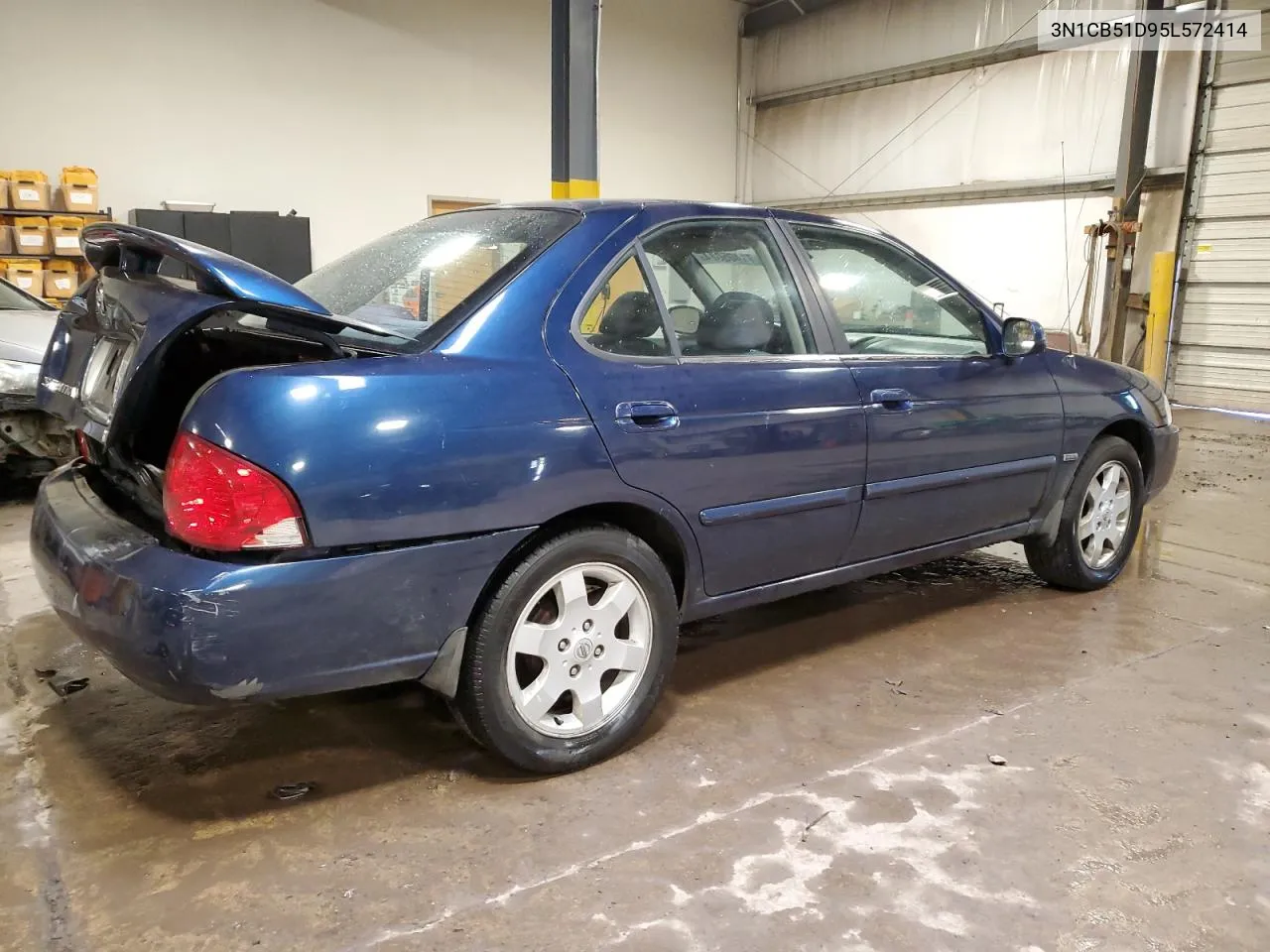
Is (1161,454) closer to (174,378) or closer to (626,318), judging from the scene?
(626,318)

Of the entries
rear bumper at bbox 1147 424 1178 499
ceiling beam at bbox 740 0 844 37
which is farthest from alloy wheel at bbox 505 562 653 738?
ceiling beam at bbox 740 0 844 37

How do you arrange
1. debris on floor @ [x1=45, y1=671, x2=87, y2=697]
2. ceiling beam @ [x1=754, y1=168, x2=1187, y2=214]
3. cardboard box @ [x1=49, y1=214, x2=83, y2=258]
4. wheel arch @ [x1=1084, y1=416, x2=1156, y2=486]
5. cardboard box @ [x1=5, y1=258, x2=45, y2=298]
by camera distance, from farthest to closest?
ceiling beam @ [x1=754, y1=168, x2=1187, y2=214]
cardboard box @ [x1=49, y1=214, x2=83, y2=258]
cardboard box @ [x1=5, y1=258, x2=45, y2=298]
wheel arch @ [x1=1084, y1=416, x2=1156, y2=486]
debris on floor @ [x1=45, y1=671, x2=87, y2=697]

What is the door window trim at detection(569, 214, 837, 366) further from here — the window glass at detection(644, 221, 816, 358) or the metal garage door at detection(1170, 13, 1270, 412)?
the metal garage door at detection(1170, 13, 1270, 412)

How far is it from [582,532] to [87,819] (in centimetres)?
134

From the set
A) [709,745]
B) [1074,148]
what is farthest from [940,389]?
[1074,148]

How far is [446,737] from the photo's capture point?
99.7 inches

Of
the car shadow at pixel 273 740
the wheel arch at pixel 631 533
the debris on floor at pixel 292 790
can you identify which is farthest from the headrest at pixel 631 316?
the debris on floor at pixel 292 790

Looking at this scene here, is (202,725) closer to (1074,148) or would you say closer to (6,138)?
→ (6,138)

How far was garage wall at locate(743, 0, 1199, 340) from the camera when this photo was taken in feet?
36.7

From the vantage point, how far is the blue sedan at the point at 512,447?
1.84m

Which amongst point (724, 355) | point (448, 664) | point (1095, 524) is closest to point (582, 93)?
point (1095, 524)

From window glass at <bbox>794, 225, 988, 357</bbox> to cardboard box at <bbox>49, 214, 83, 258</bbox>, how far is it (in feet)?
27.4

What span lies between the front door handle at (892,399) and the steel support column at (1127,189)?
943cm

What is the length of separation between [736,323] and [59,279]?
8.53 m
